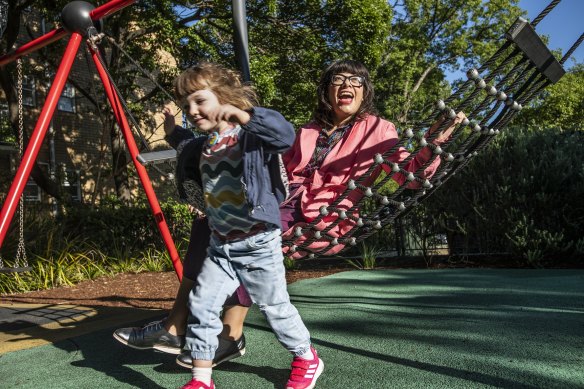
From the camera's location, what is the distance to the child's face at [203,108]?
1.87m

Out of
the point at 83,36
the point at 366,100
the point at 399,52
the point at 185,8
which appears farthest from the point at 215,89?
the point at 399,52

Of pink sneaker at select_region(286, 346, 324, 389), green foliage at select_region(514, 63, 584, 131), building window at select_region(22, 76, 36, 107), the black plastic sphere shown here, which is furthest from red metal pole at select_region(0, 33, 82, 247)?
green foliage at select_region(514, 63, 584, 131)

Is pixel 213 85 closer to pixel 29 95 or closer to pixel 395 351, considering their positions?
pixel 395 351

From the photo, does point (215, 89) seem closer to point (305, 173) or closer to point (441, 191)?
point (305, 173)

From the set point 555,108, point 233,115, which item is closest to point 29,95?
point 233,115

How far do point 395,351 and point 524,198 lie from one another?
4.56 m

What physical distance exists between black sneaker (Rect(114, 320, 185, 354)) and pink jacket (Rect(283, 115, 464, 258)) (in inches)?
28.3

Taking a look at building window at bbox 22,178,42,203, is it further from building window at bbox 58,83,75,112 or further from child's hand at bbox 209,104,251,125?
child's hand at bbox 209,104,251,125

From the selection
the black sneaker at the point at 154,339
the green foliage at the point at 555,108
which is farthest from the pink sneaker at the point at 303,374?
the green foliage at the point at 555,108

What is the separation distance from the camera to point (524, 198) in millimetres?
6363

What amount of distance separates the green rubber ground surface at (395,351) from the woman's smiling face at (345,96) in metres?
1.12

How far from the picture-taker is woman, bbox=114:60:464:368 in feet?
7.55

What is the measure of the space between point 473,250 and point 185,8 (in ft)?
24.2

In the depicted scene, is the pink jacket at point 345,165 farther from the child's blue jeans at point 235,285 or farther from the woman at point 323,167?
the child's blue jeans at point 235,285
